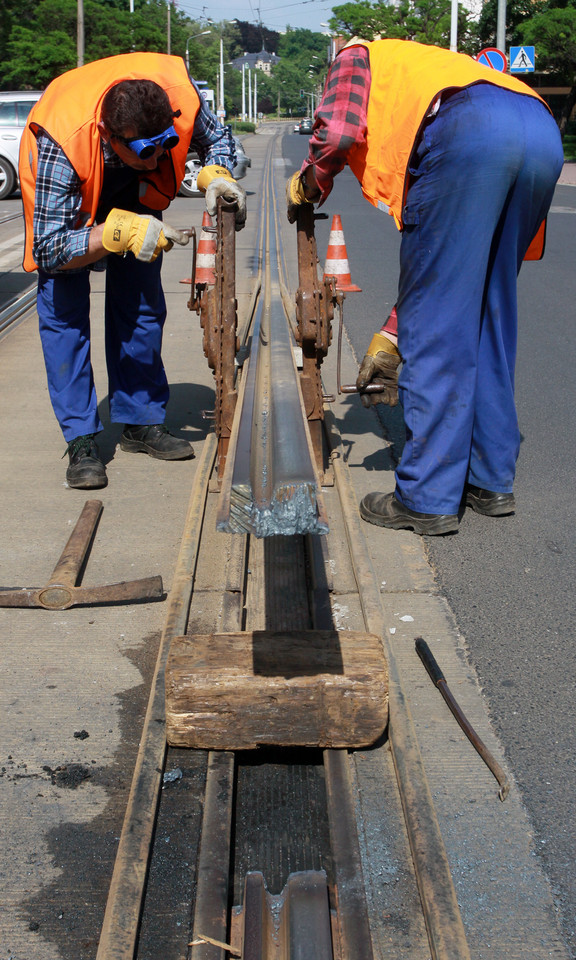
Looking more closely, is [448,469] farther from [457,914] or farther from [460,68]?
[457,914]

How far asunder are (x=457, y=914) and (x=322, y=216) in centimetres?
325

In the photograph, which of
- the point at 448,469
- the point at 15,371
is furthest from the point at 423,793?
the point at 15,371

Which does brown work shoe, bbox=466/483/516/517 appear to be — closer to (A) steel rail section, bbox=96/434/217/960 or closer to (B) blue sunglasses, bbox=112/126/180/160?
(A) steel rail section, bbox=96/434/217/960

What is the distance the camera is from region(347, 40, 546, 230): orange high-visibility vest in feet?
11.1

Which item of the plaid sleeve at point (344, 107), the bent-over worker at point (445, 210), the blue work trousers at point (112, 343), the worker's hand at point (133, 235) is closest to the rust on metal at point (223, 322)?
the worker's hand at point (133, 235)

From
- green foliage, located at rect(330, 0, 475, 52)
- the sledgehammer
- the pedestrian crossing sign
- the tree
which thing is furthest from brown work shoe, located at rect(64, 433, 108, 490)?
green foliage, located at rect(330, 0, 475, 52)

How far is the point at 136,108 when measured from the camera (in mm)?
3707

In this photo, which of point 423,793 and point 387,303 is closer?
point 423,793

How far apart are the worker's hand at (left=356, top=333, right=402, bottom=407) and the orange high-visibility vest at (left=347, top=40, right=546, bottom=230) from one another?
610mm

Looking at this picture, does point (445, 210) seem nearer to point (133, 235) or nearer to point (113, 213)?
point (133, 235)

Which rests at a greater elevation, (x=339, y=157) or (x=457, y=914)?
(x=339, y=157)

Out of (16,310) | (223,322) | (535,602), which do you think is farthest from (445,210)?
(16,310)

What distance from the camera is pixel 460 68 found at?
3.44m

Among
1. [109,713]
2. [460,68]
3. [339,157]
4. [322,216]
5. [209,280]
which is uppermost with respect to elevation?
[460,68]
